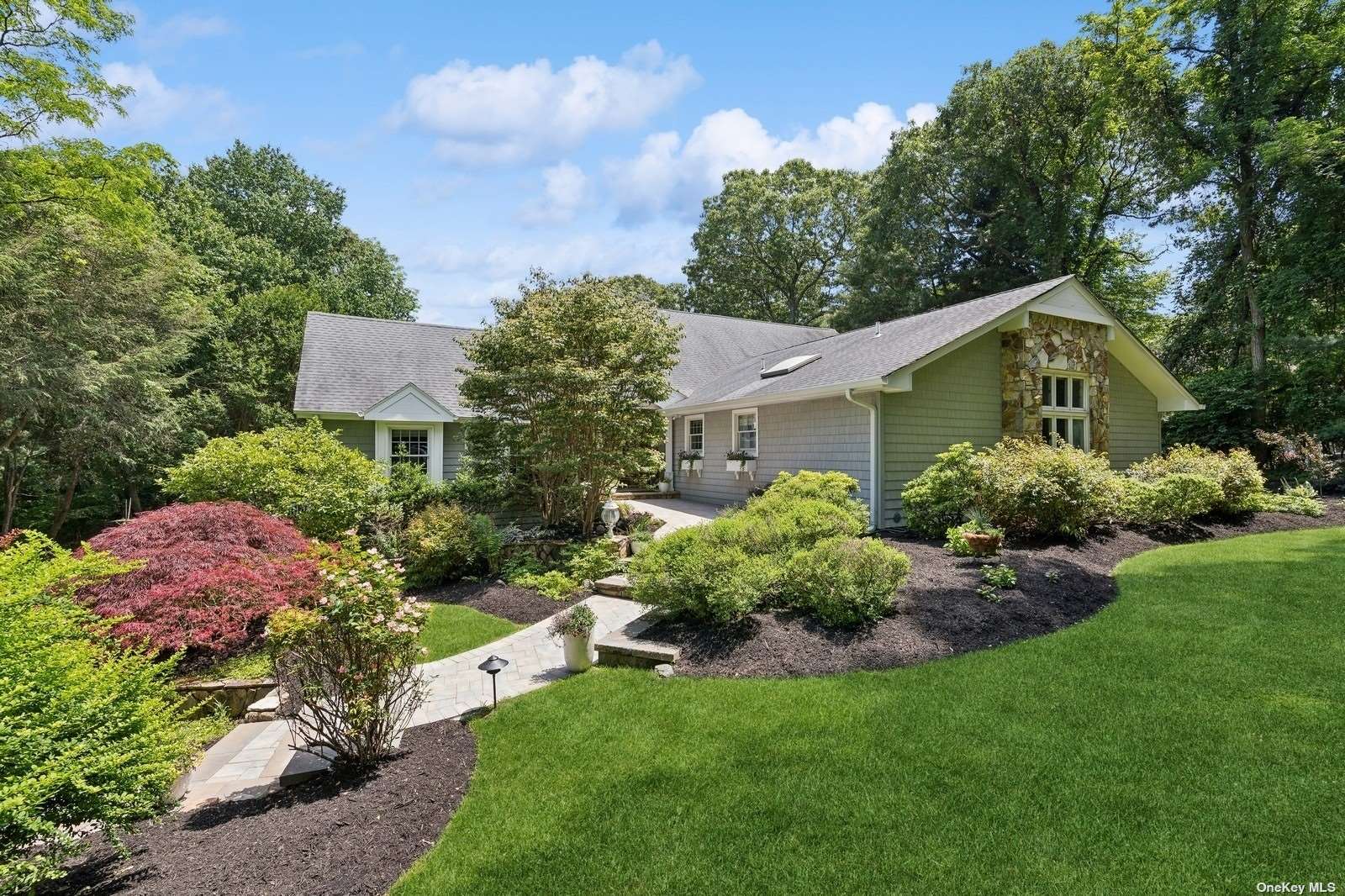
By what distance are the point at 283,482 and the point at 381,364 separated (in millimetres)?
6702

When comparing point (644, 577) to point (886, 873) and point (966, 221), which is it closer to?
point (886, 873)

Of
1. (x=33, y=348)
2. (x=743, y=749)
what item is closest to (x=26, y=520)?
(x=33, y=348)

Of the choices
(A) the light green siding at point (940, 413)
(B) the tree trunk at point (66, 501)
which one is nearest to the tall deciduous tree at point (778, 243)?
(A) the light green siding at point (940, 413)

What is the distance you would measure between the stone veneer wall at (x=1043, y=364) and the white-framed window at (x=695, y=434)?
7.03 metres

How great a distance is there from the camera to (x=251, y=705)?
488cm

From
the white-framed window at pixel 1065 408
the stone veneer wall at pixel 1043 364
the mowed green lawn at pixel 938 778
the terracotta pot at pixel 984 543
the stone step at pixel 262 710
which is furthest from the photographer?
the white-framed window at pixel 1065 408

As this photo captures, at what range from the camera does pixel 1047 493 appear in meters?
8.55

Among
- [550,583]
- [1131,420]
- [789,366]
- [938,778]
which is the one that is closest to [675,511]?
[789,366]

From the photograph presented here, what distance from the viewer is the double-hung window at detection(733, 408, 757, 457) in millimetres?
13695

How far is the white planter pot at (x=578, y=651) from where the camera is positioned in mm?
5219

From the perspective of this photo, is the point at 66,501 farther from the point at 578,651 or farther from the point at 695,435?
the point at 578,651

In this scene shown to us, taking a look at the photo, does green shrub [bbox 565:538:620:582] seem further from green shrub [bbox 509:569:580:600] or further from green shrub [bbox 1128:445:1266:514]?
green shrub [bbox 1128:445:1266:514]

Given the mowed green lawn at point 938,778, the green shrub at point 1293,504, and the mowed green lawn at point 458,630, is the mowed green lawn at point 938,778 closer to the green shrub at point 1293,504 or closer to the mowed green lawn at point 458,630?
the mowed green lawn at point 458,630

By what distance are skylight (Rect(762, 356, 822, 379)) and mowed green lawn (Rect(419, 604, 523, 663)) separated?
29.3 feet
